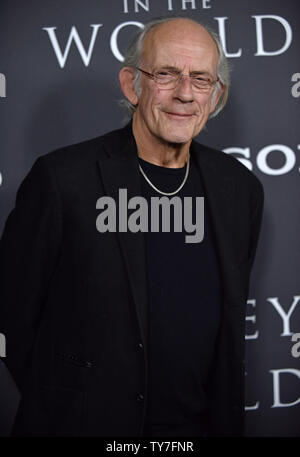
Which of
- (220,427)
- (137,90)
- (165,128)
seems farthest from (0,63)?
(220,427)

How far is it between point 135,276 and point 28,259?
30 cm

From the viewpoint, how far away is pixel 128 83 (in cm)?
163

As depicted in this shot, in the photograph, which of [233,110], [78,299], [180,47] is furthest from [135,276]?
[233,110]

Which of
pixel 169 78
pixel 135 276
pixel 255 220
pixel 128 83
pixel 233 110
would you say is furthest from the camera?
pixel 233 110

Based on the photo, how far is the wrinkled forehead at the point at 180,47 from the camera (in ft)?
4.97

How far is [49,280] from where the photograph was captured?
153 cm

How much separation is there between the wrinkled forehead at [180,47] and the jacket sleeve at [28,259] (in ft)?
1.44

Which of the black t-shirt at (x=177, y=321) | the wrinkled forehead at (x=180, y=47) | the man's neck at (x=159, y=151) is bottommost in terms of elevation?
the black t-shirt at (x=177, y=321)

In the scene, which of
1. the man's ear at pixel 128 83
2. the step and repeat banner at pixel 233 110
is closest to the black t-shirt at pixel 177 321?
the man's ear at pixel 128 83

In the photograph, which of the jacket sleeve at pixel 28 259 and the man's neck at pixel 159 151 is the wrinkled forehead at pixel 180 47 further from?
Result: the jacket sleeve at pixel 28 259

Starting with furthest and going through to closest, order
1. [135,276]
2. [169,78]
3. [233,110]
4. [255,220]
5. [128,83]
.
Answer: [233,110]
[255,220]
[128,83]
[169,78]
[135,276]

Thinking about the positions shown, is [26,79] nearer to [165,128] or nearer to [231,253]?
[165,128]

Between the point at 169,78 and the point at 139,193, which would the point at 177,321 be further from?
the point at 169,78

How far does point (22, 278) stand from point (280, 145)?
3.83 ft
